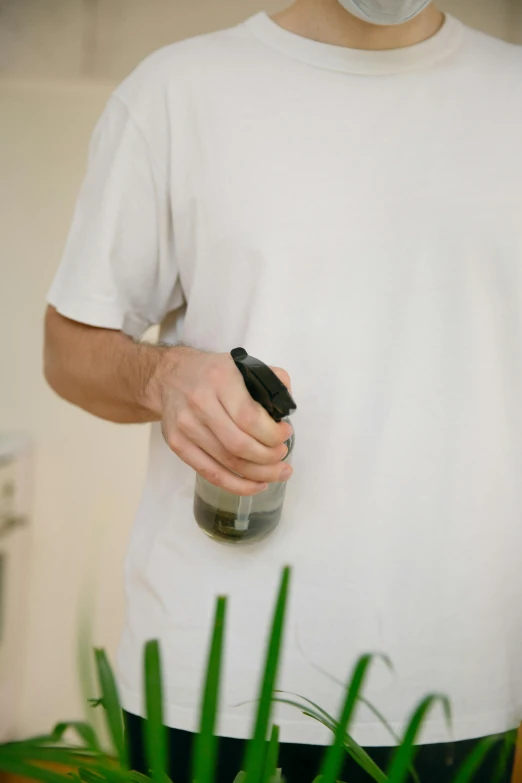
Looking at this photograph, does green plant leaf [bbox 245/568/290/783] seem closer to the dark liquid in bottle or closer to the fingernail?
the fingernail

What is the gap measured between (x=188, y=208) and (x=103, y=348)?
19 cm

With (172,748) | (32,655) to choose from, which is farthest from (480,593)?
(32,655)

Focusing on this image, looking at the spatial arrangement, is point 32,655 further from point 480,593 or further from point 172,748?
point 480,593

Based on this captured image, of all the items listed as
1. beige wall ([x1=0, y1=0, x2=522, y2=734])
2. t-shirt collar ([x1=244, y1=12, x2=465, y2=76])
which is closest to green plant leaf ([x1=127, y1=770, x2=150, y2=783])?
t-shirt collar ([x1=244, y1=12, x2=465, y2=76])

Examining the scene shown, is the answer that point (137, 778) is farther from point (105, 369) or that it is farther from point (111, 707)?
point (105, 369)

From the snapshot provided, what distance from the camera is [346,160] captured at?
2.87ft

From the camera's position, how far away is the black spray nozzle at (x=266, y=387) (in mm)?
573

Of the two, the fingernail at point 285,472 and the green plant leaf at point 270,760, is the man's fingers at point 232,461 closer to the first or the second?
the fingernail at point 285,472

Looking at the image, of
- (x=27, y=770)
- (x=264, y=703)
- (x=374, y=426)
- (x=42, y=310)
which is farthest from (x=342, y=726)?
(x=42, y=310)

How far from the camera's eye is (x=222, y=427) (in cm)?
65

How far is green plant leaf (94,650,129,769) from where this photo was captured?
41 cm

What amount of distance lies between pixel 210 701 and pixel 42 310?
2319 mm

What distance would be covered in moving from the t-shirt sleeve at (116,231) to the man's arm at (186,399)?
38mm

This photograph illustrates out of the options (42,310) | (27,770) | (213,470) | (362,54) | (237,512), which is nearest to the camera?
(27,770)
